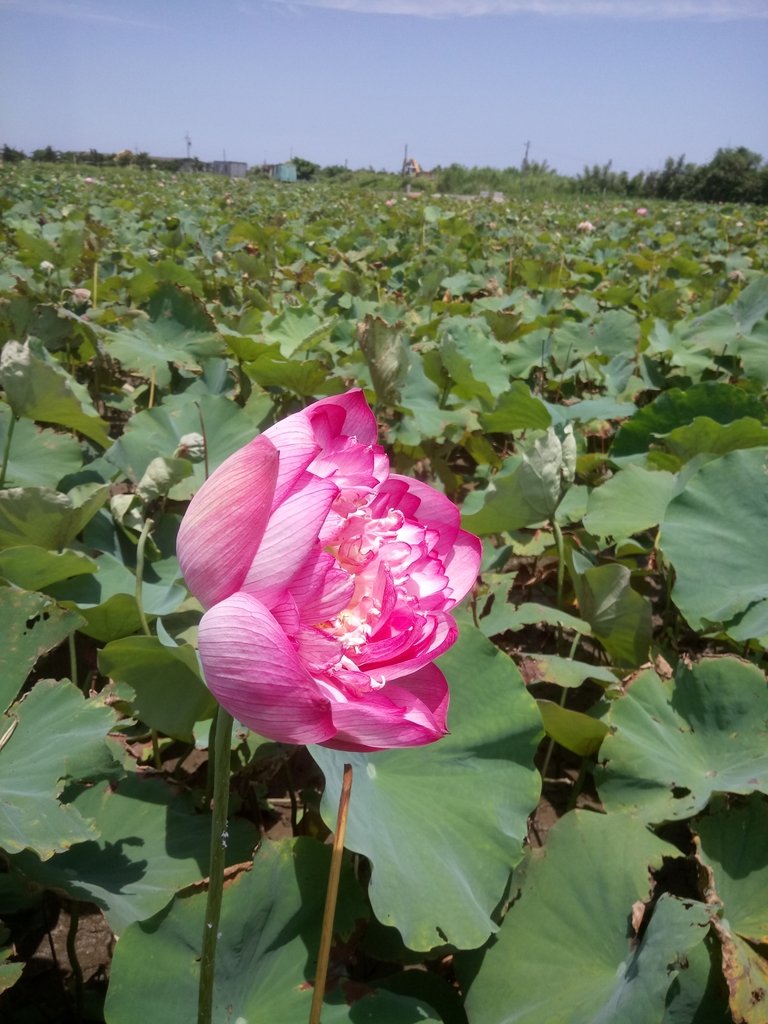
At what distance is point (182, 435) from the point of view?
5.09 ft

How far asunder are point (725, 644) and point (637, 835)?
2.45ft

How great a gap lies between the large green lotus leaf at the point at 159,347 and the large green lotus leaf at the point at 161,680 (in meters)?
1.27

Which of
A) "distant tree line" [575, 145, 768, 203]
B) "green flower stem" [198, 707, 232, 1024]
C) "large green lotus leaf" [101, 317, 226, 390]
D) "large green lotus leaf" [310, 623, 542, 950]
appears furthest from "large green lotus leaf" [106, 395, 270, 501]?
"distant tree line" [575, 145, 768, 203]

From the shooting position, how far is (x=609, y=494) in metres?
1.48

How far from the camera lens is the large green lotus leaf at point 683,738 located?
0.98 metres

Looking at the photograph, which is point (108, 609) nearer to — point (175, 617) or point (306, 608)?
point (175, 617)

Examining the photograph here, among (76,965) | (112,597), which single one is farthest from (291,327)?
(76,965)

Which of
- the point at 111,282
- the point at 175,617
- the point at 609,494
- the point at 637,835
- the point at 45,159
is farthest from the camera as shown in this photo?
the point at 45,159

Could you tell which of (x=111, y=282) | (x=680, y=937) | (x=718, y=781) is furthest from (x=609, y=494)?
(x=111, y=282)

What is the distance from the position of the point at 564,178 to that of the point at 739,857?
2737 centimetres

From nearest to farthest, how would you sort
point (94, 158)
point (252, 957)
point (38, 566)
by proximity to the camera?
1. point (252, 957)
2. point (38, 566)
3. point (94, 158)

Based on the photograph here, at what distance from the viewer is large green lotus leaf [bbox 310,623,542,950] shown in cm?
75

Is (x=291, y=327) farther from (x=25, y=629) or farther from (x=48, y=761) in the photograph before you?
(x=48, y=761)

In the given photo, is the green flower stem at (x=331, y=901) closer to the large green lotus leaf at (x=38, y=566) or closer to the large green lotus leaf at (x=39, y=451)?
the large green lotus leaf at (x=38, y=566)
